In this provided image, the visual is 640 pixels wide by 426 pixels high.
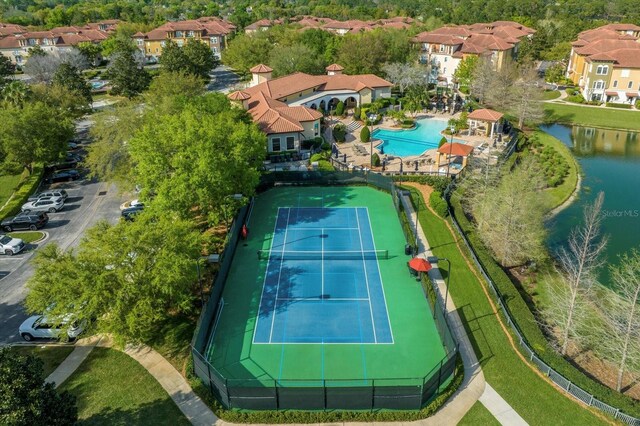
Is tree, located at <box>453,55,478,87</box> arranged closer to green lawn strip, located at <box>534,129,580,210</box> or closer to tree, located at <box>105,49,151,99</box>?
green lawn strip, located at <box>534,129,580,210</box>

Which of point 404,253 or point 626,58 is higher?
point 626,58

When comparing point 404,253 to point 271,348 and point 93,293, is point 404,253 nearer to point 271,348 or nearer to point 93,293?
point 271,348

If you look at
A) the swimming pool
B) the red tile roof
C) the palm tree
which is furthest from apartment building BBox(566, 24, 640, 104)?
the palm tree

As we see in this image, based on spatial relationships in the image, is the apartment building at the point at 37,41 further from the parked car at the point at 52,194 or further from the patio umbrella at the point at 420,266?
the patio umbrella at the point at 420,266

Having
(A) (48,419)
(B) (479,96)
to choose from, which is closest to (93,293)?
(A) (48,419)

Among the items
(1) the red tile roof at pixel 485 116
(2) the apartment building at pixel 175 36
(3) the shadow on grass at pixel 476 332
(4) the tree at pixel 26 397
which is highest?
(2) the apartment building at pixel 175 36

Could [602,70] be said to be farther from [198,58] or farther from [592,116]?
[198,58]

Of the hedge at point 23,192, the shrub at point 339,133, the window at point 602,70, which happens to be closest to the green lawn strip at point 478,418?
the hedge at point 23,192
